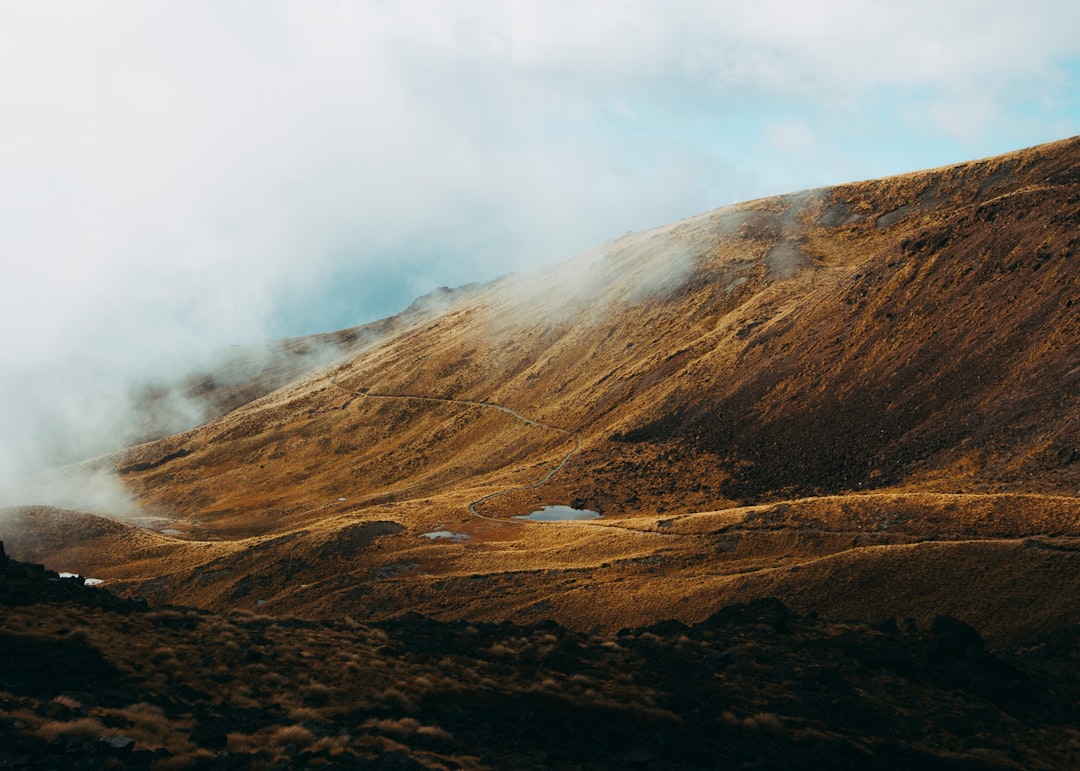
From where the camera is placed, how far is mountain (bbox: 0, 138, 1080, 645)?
179ft

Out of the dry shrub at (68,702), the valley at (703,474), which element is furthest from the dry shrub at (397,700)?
the dry shrub at (68,702)

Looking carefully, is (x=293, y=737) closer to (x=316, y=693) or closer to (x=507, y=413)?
(x=316, y=693)

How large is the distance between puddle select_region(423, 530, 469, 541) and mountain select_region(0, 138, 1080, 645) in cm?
97

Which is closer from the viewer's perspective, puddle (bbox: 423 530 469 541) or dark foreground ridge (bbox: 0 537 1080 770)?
dark foreground ridge (bbox: 0 537 1080 770)

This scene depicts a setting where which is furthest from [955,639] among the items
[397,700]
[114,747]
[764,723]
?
[114,747]

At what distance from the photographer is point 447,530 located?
86.1 m

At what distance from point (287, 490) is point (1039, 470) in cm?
11784

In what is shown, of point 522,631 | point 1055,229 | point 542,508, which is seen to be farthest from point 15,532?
point 1055,229

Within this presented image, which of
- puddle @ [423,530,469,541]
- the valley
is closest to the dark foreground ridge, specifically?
the valley

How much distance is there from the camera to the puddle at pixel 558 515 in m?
91.6

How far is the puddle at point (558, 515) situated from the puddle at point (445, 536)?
9.64 meters

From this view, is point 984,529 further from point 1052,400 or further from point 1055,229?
point 1055,229

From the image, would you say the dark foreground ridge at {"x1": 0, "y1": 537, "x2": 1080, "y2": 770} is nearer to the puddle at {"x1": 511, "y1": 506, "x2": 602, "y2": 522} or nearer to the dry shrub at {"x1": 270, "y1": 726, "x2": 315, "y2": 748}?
the dry shrub at {"x1": 270, "y1": 726, "x2": 315, "y2": 748}

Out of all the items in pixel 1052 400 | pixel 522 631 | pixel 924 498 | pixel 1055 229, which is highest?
pixel 1055 229
